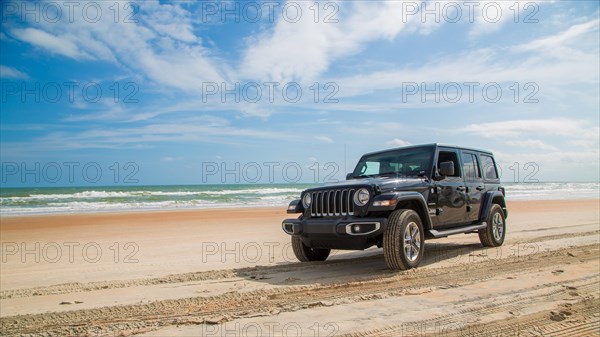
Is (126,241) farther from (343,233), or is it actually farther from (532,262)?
(532,262)

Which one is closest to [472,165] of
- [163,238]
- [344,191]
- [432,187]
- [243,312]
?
[432,187]

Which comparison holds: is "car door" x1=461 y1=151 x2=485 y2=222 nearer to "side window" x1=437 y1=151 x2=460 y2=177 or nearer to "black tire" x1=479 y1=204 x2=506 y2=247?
"side window" x1=437 y1=151 x2=460 y2=177

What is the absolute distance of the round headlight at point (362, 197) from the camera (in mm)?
5910

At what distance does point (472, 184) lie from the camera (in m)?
7.98

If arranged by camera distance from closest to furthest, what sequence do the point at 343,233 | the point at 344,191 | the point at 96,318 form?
the point at 96,318, the point at 343,233, the point at 344,191

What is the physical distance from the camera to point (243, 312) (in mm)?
3969

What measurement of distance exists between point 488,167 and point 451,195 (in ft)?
6.93

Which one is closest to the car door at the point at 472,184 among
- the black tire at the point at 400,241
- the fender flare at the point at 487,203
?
the fender flare at the point at 487,203

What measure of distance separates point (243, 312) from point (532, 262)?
4.66 meters

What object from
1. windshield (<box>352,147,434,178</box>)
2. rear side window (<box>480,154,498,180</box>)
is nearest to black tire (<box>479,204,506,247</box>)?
rear side window (<box>480,154,498,180</box>)

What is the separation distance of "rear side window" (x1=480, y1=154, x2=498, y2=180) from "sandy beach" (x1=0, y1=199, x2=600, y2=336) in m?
1.42

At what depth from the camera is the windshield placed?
7.02 m

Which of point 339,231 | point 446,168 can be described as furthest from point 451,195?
point 339,231

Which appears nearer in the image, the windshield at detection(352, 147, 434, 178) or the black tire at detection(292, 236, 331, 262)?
the black tire at detection(292, 236, 331, 262)
